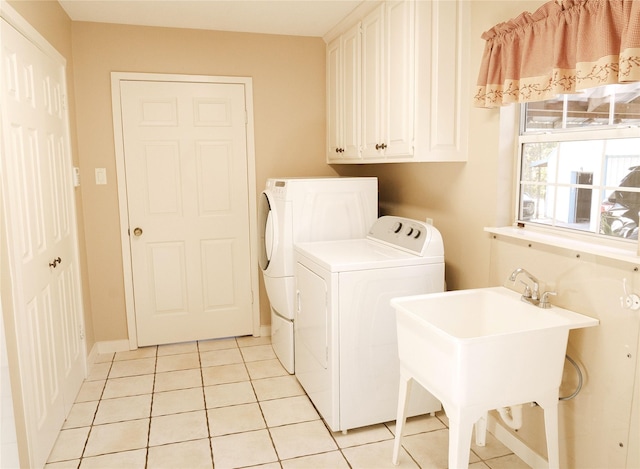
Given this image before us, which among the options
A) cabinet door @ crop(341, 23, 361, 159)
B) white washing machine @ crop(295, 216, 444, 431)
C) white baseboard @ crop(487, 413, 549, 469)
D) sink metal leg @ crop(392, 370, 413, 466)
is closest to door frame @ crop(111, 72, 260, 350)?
cabinet door @ crop(341, 23, 361, 159)

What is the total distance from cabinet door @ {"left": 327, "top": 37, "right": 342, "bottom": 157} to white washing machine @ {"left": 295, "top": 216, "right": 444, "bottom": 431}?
1.23 meters

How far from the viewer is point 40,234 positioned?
2387mm

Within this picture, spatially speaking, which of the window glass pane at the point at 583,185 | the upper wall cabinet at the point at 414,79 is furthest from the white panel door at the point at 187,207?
the window glass pane at the point at 583,185

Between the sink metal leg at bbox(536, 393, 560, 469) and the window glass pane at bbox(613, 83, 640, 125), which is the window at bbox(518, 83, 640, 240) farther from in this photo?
the sink metal leg at bbox(536, 393, 560, 469)

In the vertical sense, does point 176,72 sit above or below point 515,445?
above

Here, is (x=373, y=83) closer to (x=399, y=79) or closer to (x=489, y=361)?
(x=399, y=79)

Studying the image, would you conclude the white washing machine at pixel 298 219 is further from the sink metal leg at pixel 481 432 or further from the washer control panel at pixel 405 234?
the sink metal leg at pixel 481 432

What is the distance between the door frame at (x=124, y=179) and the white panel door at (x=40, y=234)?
454 millimetres

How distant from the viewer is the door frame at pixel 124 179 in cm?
347

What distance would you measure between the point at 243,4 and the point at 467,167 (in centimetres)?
174

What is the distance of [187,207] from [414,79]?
6.61ft

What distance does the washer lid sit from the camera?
245 cm

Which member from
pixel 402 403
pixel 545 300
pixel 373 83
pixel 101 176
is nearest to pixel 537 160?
pixel 545 300

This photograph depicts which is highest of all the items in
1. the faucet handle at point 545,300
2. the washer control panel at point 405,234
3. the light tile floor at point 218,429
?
the washer control panel at point 405,234
